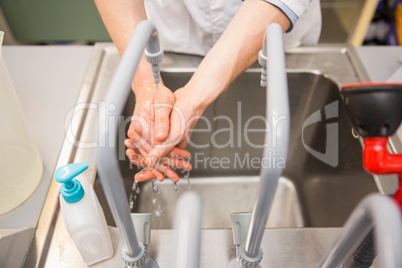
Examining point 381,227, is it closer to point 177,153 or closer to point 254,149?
point 177,153

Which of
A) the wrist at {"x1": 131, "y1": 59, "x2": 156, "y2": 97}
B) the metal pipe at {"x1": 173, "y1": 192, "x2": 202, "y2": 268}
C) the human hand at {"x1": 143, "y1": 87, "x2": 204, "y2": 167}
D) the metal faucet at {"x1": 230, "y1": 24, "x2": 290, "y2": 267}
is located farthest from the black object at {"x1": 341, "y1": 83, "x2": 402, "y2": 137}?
the wrist at {"x1": 131, "y1": 59, "x2": 156, "y2": 97}

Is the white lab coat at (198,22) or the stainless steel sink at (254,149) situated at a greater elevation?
the white lab coat at (198,22)

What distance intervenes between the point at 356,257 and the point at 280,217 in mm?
435

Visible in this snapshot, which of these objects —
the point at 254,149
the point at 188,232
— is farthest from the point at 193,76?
the point at 188,232

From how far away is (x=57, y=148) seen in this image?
678mm

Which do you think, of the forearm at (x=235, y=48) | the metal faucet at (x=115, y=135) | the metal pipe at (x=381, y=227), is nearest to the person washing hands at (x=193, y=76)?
the forearm at (x=235, y=48)

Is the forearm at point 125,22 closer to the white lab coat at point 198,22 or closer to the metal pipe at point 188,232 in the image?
the white lab coat at point 198,22

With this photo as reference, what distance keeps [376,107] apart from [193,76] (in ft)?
1.38

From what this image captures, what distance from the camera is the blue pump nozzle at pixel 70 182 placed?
445 millimetres

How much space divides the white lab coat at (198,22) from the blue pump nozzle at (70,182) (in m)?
0.52

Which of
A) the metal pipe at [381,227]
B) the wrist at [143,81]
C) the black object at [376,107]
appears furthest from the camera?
the wrist at [143,81]

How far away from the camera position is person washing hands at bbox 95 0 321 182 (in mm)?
654

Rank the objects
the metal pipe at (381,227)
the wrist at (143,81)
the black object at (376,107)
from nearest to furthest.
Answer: the metal pipe at (381,227), the black object at (376,107), the wrist at (143,81)

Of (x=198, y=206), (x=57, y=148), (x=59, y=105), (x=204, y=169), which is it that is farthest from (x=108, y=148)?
(x=204, y=169)
